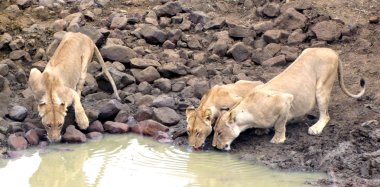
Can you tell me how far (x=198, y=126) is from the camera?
11273 millimetres

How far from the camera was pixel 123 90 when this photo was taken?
1347 cm

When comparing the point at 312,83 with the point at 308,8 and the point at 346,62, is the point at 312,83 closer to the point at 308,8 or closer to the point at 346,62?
the point at 346,62

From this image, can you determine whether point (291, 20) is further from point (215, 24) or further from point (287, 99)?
point (287, 99)

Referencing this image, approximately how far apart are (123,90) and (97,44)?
1.35 metres

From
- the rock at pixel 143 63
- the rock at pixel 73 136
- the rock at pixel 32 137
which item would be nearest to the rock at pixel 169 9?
the rock at pixel 143 63

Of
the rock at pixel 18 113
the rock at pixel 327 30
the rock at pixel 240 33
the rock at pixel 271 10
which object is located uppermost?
the rock at pixel 271 10

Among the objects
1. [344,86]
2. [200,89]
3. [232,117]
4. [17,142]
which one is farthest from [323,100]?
[17,142]

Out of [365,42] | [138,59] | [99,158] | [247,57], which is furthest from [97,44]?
[365,42]

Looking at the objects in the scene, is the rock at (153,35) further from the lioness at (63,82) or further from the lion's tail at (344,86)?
the lion's tail at (344,86)

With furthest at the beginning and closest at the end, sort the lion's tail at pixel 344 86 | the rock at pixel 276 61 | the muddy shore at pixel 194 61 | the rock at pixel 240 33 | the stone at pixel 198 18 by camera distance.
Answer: the stone at pixel 198 18
the rock at pixel 240 33
the rock at pixel 276 61
the lion's tail at pixel 344 86
the muddy shore at pixel 194 61

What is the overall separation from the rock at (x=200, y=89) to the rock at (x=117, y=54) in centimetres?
153

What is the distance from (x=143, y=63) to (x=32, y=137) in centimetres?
297

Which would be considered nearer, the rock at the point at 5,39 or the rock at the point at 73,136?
the rock at the point at 73,136

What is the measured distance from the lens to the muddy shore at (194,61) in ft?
36.8
